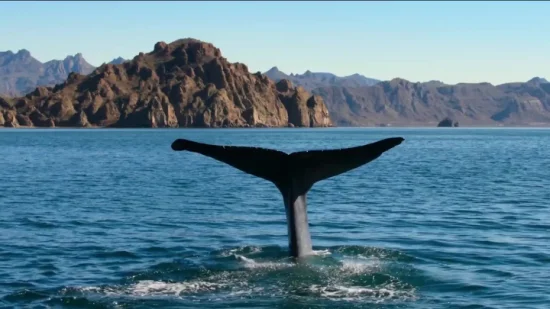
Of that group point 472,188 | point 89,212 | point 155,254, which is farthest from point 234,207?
point 472,188

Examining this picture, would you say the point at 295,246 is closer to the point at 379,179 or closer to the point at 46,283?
the point at 46,283

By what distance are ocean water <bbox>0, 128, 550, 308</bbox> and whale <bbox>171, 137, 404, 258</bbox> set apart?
1.69 m

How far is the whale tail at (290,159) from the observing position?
587 inches

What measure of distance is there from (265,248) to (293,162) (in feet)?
17.7

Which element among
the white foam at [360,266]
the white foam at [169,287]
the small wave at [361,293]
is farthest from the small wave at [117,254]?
the small wave at [361,293]

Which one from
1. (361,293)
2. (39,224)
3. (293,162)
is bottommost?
(39,224)

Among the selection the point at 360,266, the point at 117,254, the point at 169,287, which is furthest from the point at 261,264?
the point at 117,254

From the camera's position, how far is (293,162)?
15523mm

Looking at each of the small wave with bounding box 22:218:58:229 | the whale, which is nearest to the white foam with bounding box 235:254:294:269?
the whale

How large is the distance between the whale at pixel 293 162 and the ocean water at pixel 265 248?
1692 mm

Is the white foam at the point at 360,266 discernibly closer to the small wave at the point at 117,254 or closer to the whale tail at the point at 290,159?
the whale tail at the point at 290,159

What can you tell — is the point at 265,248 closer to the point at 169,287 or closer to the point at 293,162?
the point at 169,287

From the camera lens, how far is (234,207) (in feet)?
109

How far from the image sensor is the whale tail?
49.0 ft
